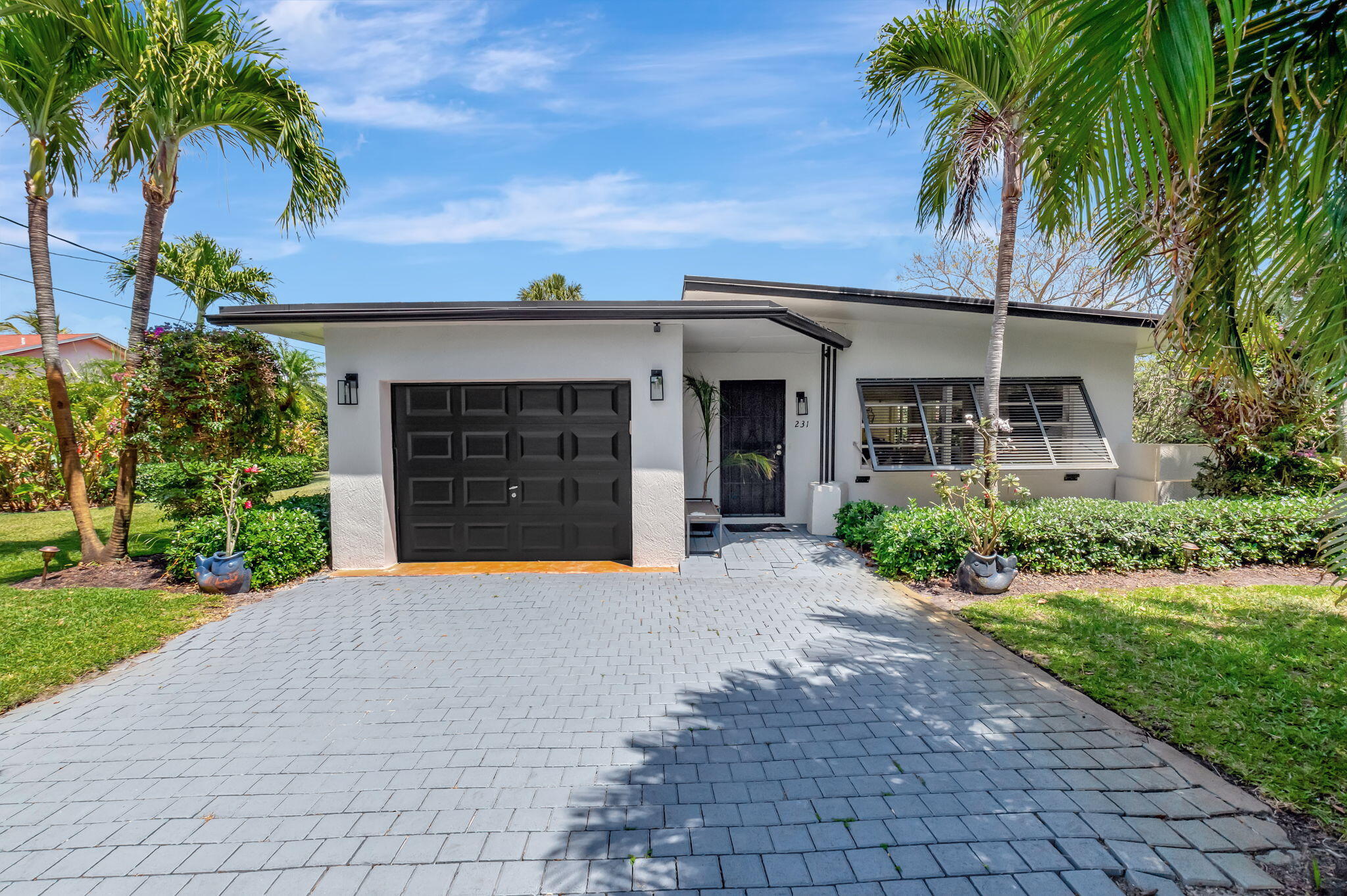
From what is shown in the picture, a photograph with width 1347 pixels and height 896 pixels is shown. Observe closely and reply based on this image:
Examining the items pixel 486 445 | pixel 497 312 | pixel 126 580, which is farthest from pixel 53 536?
pixel 497 312

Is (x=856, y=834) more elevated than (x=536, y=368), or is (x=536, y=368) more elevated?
(x=536, y=368)

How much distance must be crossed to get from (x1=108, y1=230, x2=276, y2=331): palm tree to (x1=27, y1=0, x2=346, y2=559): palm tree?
7143 mm

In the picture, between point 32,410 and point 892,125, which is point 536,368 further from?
point 32,410

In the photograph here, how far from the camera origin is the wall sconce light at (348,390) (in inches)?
289

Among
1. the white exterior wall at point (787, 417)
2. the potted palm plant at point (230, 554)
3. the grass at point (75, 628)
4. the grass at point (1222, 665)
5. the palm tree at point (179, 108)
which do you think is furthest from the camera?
the white exterior wall at point (787, 417)

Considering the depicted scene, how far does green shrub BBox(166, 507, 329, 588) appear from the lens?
6.79 meters

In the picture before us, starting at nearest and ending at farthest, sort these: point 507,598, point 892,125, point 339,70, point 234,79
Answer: point 507,598, point 234,79, point 892,125, point 339,70

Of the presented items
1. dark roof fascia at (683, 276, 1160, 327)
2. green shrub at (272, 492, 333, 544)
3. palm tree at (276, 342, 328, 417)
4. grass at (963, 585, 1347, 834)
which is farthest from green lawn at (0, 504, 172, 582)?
grass at (963, 585, 1347, 834)

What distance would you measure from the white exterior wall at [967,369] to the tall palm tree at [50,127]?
1014 centimetres

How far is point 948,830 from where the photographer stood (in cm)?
271

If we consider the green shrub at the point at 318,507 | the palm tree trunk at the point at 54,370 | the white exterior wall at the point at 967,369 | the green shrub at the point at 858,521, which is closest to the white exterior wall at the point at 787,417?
the white exterior wall at the point at 967,369

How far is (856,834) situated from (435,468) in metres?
6.65

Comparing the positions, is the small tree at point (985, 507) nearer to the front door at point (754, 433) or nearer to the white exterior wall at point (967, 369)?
the white exterior wall at point (967, 369)

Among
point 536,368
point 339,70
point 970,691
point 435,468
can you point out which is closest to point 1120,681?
point 970,691
